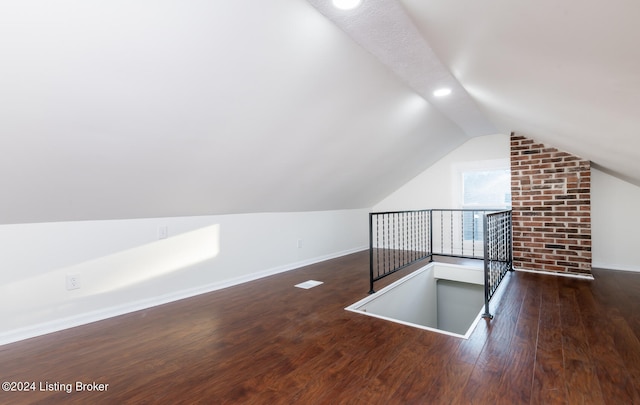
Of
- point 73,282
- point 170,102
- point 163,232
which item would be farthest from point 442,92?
point 73,282

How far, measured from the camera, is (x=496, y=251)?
3.42 meters

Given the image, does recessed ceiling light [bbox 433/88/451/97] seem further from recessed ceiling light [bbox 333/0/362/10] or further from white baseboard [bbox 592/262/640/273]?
white baseboard [bbox 592/262/640/273]

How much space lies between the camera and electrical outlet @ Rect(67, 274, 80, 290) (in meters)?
2.44

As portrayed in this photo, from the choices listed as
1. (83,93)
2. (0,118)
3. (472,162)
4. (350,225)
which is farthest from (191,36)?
(472,162)

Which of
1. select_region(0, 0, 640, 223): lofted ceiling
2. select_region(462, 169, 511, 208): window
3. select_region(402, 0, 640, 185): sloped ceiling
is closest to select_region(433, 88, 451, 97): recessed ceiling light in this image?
select_region(0, 0, 640, 223): lofted ceiling

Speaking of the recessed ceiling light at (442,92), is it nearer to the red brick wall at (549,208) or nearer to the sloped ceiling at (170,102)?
the sloped ceiling at (170,102)

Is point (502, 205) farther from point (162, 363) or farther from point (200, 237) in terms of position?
point (162, 363)

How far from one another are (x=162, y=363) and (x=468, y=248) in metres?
4.95

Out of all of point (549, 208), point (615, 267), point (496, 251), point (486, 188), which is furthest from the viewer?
point (486, 188)

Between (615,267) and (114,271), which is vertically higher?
(114,271)

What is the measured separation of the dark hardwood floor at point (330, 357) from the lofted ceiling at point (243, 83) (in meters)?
1.08

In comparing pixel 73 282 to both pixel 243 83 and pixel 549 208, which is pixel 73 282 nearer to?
pixel 243 83

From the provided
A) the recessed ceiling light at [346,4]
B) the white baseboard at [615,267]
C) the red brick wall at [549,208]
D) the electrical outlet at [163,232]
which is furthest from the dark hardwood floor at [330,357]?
the recessed ceiling light at [346,4]

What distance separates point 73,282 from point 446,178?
5.29 metres
